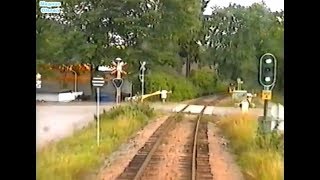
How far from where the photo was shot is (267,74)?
6.90ft

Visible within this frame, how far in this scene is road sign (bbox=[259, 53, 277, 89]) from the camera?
2.10 metres

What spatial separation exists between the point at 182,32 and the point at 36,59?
54 centimetres

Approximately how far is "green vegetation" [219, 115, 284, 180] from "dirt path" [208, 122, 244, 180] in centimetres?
3

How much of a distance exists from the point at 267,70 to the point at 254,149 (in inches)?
11.2

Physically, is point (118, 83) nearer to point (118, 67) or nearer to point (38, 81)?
point (118, 67)

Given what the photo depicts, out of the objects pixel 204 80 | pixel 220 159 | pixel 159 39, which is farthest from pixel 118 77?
pixel 220 159

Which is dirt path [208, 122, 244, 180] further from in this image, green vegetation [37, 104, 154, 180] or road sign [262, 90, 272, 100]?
green vegetation [37, 104, 154, 180]

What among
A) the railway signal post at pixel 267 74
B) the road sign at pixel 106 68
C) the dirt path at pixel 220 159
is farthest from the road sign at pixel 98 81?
the railway signal post at pixel 267 74

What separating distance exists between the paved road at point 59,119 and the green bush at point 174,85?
0.20m

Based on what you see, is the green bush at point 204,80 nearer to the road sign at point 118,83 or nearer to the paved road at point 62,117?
the paved road at point 62,117

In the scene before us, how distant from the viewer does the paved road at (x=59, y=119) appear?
Result: 7.07 feet

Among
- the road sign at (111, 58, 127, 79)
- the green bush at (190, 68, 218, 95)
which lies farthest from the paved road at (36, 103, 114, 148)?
the green bush at (190, 68, 218, 95)
